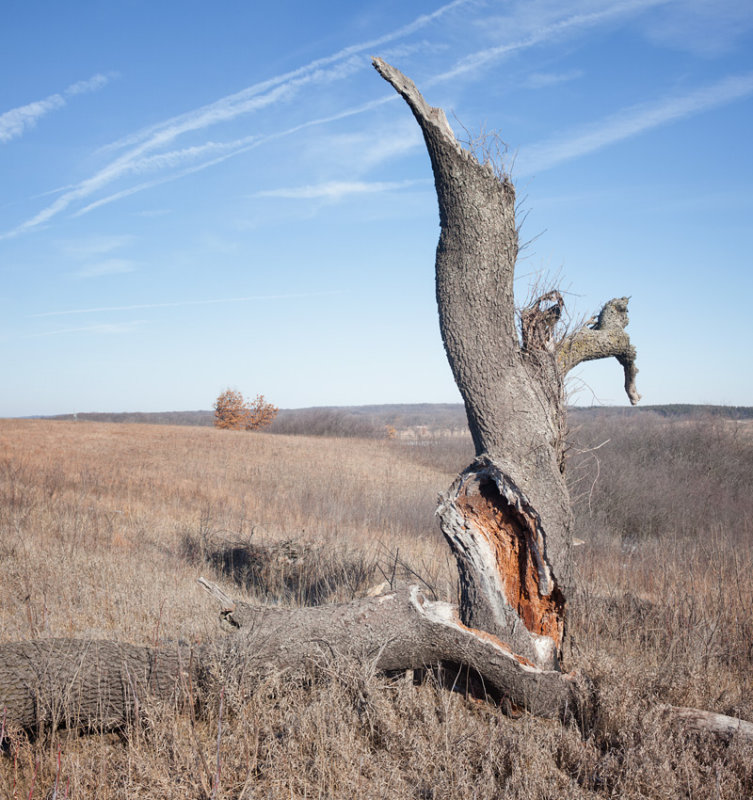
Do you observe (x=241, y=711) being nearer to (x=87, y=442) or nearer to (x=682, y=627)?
(x=682, y=627)

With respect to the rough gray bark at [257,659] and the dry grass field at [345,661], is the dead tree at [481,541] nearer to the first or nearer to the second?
the rough gray bark at [257,659]

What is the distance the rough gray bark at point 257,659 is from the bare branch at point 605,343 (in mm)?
2125

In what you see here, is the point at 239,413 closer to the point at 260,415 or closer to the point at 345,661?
the point at 260,415

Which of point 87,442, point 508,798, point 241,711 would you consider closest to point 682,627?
point 508,798

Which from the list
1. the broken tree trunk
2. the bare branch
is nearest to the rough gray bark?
Result: the broken tree trunk

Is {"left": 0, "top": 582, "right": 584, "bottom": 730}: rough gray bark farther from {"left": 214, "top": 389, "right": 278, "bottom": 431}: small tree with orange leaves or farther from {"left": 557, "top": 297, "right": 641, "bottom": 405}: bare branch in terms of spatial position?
{"left": 214, "top": 389, "right": 278, "bottom": 431}: small tree with orange leaves

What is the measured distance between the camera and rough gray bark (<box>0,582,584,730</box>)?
3.15m

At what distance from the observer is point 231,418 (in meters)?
53.3

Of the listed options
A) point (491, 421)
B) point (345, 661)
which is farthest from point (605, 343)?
point (345, 661)

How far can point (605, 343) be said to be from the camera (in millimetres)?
4648

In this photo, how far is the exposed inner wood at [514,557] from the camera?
3893 millimetres

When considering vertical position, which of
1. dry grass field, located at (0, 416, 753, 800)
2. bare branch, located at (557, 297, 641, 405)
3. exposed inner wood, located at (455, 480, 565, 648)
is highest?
bare branch, located at (557, 297, 641, 405)

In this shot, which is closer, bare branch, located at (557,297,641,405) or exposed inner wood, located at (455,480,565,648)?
exposed inner wood, located at (455,480,565,648)

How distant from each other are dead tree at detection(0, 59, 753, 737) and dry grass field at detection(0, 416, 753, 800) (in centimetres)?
20
